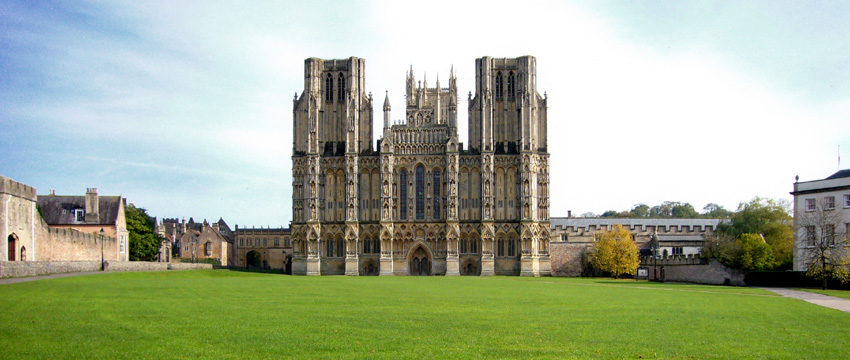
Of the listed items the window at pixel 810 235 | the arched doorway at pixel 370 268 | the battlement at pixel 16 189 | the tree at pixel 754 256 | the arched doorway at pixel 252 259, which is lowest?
the arched doorway at pixel 252 259

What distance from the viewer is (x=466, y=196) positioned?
8606cm

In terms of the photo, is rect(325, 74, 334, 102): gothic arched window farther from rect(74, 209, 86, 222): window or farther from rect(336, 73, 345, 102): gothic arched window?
rect(74, 209, 86, 222): window

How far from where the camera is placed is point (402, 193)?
86.6 meters

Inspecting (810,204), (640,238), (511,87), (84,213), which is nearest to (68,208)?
(84,213)

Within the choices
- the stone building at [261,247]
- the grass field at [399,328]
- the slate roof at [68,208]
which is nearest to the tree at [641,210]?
the stone building at [261,247]

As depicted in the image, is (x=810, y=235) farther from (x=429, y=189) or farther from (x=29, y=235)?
(x=29, y=235)

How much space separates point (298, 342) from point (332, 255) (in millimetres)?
68819

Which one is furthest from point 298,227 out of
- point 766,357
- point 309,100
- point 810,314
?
point 766,357

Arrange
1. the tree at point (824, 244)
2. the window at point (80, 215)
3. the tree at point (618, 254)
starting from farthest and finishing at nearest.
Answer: the tree at point (618, 254)
the window at point (80, 215)
the tree at point (824, 244)

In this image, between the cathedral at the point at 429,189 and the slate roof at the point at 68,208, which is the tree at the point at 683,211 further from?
the slate roof at the point at 68,208

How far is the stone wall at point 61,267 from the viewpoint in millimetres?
43125

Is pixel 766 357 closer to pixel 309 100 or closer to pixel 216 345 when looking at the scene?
pixel 216 345

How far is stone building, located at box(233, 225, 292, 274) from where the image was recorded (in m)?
132

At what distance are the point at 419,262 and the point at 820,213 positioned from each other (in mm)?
44599
